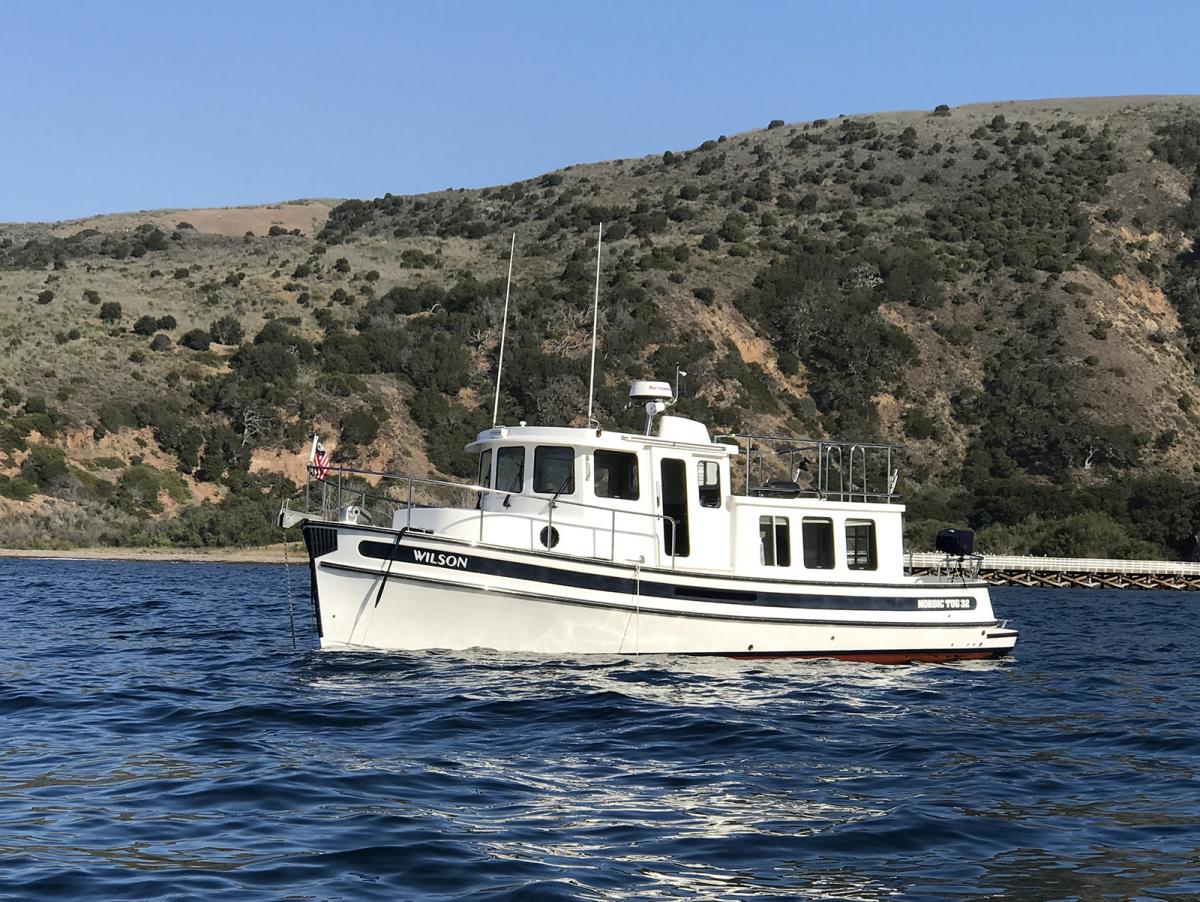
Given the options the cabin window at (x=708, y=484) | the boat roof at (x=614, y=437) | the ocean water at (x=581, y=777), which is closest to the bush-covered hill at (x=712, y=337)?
the boat roof at (x=614, y=437)

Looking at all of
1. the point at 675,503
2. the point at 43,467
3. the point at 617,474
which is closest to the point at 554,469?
the point at 617,474

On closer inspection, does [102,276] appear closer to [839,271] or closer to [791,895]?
[839,271]

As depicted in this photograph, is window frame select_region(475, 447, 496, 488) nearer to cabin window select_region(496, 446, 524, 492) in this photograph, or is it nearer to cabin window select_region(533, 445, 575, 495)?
cabin window select_region(496, 446, 524, 492)

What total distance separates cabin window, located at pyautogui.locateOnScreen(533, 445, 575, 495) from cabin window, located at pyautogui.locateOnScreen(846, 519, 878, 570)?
5.04m

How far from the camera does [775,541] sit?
918 inches

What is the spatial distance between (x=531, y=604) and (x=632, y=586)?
1.63 meters

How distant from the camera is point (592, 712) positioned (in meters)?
16.9

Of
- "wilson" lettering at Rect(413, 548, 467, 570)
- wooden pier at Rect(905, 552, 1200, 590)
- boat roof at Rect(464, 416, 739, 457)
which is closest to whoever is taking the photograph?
"wilson" lettering at Rect(413, 548, 467, 570)

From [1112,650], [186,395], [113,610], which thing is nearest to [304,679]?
[113,610]

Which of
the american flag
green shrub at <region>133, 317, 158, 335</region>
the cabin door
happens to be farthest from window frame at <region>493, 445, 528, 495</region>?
green shrub at <region>133, 317, 158, 335</region>

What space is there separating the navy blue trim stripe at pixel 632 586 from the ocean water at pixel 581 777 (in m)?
1.05

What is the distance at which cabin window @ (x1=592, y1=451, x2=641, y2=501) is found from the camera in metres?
22.5

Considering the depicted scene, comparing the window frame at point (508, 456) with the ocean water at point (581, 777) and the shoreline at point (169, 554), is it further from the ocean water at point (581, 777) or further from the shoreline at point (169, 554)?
the shoreline at point (169, 554)

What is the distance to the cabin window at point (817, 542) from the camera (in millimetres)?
23609
